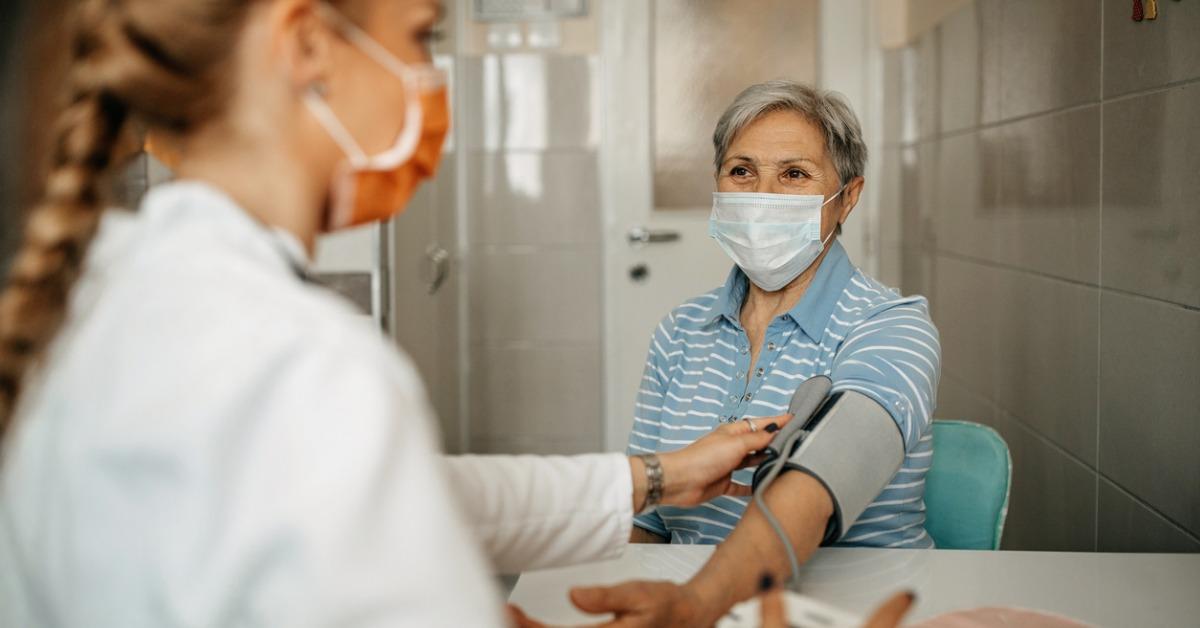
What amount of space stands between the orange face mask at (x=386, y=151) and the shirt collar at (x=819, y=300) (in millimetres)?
833

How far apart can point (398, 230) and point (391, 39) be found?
1.80m

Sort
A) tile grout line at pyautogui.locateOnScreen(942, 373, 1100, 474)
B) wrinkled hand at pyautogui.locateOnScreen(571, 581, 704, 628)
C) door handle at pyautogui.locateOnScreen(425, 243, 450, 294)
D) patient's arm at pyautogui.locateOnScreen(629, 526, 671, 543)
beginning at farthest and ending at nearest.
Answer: door handle at pyautogui.locateOnScreen(425, 243, 450, 294) < tile grout line at pyautogui.locateOnScreen(942, 373, 1100, 474) < patient's arm at pyautogui.locateOnScreen(629, 526, 671, 543) < wrinkled hand at pyautogui.locateOnScreen(571, 581, 704, 628)

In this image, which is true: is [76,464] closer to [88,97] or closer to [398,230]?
[88,97]

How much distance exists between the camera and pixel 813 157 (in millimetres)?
1675

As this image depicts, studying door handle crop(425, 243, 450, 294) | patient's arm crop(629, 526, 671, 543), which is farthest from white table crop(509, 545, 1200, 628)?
door handle crop(425, 243, 450, 294)

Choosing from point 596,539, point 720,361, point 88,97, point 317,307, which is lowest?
point 596,539

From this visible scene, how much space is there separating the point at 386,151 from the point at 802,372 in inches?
35.5

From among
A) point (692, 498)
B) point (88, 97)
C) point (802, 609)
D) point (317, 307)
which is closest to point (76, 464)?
point (317, 307)

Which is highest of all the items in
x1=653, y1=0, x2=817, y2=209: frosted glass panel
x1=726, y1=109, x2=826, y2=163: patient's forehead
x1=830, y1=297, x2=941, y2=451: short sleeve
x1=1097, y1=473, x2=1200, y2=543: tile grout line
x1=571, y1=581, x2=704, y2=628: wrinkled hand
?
x1=653, y1=0, x2=817, y2=209: frosted glass panel

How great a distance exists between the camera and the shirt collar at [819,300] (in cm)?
153

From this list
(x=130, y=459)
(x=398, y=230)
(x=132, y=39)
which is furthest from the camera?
(x=398, y=230)

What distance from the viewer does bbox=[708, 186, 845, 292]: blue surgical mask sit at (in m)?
1.65

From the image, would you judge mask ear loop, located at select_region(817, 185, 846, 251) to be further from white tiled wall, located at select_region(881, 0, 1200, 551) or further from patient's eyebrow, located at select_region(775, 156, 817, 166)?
white tiled wall, located at select_region(881, 0, 1200, 551)

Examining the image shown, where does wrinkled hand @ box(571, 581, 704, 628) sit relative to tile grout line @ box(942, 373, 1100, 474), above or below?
above
